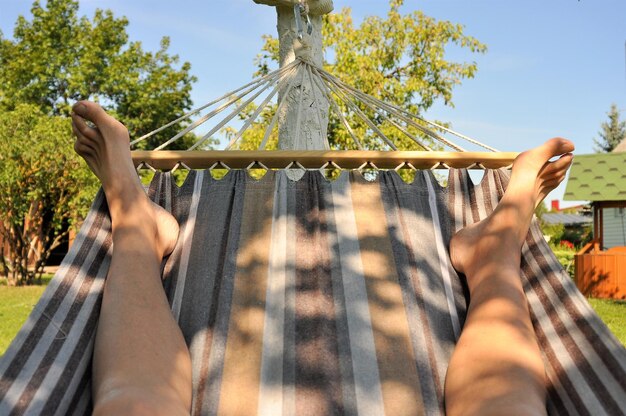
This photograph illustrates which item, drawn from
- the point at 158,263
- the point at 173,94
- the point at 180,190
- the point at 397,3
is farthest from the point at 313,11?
the point at 173,94

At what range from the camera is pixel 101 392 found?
1550 mm

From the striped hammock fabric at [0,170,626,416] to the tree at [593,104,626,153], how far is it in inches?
1363

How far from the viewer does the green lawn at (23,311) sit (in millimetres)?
6077

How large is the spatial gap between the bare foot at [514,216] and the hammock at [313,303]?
0.24 feet

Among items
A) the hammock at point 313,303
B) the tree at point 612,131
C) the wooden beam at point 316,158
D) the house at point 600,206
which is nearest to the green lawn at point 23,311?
the house at point 600,206

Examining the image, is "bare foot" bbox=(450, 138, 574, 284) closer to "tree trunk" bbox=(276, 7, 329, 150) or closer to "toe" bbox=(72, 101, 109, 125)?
"toe" bbox=(72, 101, 109, 125)

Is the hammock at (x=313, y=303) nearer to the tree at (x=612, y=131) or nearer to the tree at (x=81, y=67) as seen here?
A: the tree at (x=81, y=67)

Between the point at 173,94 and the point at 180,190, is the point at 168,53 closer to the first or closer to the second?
the point at 173,94

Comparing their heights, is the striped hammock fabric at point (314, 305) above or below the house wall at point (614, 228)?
above

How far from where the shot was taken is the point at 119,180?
7.15 feet

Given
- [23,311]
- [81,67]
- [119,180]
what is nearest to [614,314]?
[23,311]

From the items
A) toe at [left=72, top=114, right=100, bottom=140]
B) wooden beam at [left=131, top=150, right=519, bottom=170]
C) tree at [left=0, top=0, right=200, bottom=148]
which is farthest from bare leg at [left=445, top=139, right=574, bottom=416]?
tree at [left=0, top=0, right=200, bottom=148]

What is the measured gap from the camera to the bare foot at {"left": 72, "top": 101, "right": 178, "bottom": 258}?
208 cm

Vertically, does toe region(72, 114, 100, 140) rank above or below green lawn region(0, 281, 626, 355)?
above
